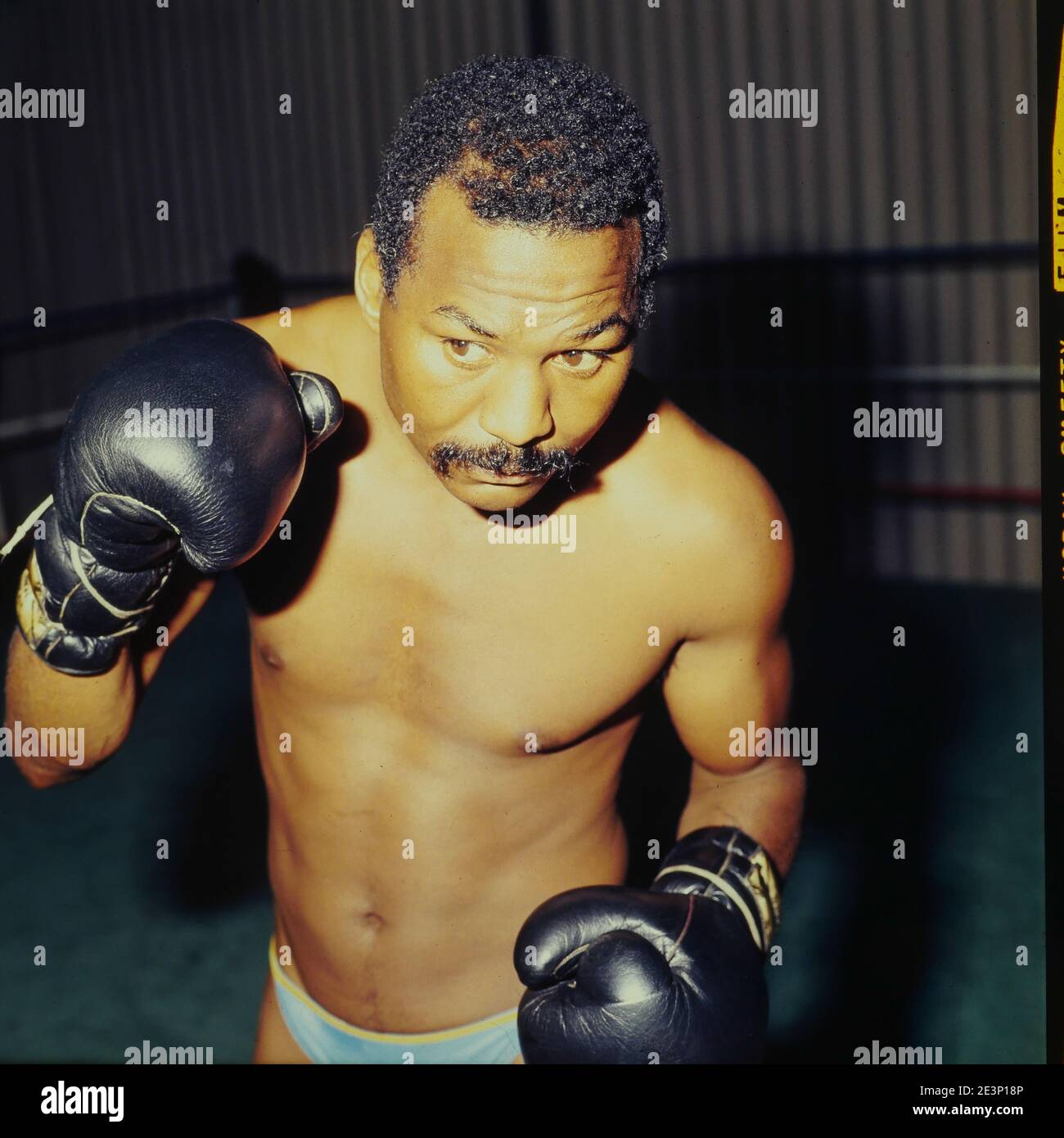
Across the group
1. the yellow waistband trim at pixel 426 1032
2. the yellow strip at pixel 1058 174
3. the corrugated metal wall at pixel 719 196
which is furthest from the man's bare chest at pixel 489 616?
the corrugated metal wall at pixel 719 196

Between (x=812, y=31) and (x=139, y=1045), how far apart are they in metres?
4.20

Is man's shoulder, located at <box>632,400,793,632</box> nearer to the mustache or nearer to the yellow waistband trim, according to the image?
the mustache

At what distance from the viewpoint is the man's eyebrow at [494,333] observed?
4.22ft

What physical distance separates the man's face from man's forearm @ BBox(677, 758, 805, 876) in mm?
597

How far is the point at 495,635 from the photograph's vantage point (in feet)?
5.40

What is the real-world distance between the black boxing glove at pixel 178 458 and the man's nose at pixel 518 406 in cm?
23

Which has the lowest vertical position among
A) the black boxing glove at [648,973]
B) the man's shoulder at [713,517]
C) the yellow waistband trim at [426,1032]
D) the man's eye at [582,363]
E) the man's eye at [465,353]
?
the yellow waistband trim at [426,1032]

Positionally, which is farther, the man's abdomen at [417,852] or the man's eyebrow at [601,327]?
the man's abdomen at [417,852]

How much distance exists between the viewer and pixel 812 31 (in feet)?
16.4

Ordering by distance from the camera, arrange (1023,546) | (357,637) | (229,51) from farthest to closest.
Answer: (229,51) → (1023,546) → (357,637)

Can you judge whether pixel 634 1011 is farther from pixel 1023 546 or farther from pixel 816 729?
pixel 1023 546

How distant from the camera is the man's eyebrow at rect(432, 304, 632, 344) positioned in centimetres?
129

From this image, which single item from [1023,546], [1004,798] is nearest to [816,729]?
[1004,798]

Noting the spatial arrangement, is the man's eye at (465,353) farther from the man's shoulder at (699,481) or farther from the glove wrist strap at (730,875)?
the glove wrist strap at (730,875)
